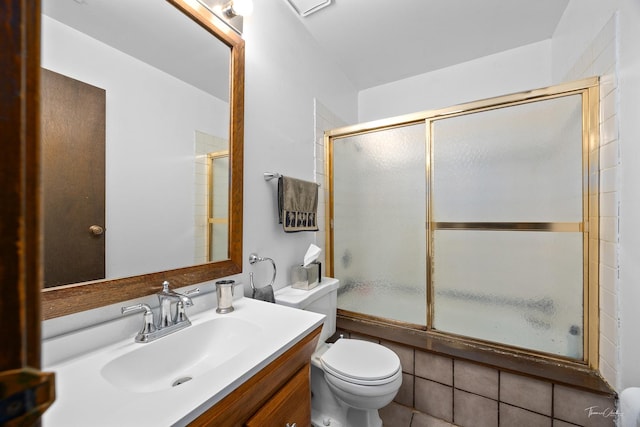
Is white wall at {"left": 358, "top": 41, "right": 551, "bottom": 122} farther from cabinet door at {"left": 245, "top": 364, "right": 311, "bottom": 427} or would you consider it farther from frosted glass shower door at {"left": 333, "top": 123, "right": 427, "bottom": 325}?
cabinet door at {"left": 245, "top": 364, "right": 311, "bottom": 427}

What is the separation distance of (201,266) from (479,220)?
1575 mm

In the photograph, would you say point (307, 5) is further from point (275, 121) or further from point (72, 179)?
point (72, 179)

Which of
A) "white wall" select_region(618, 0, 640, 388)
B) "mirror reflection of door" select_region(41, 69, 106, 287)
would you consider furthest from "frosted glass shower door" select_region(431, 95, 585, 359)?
"mirror reflection of door" select_region(41, 69, 106, 287)

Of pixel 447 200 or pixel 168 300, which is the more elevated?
pixel 447 200

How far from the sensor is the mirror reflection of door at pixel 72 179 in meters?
0.71

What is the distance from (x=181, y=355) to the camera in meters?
0.88

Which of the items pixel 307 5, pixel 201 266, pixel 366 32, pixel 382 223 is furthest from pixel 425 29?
pixel 201 266

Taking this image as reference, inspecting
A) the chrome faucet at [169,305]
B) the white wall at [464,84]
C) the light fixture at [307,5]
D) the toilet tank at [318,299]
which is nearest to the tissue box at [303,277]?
the toilet tank at [318,299]

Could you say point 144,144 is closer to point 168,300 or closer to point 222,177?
point 222,177

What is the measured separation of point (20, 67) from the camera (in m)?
0.20

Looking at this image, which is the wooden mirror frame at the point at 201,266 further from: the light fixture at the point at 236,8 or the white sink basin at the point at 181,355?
the white sink basin at the point at 181,355

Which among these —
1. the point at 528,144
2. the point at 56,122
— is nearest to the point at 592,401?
the point at 528,144

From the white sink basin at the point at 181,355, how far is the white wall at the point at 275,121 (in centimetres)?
37

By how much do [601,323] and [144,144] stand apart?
2.17 m
